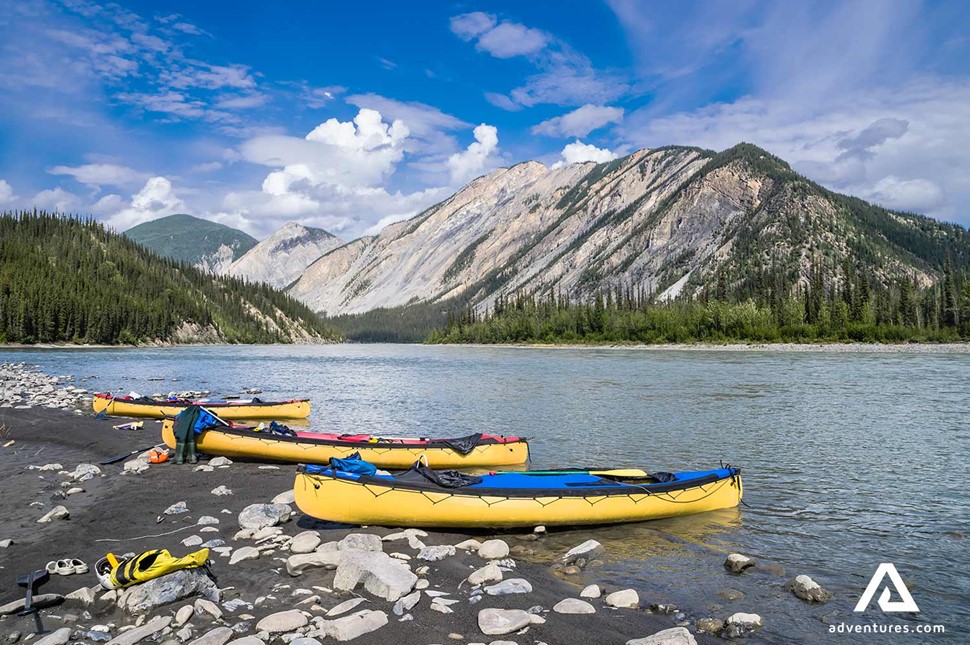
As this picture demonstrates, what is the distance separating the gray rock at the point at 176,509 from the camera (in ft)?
50.3

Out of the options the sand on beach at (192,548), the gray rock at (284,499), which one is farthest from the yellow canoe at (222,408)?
the gray rock at (284,499)

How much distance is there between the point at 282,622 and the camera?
9.02 meters

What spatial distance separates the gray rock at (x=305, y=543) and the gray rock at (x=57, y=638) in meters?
4.28

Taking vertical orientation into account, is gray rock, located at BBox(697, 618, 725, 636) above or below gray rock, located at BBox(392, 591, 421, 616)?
below

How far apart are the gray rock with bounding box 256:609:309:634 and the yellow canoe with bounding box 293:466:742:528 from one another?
15.9ft

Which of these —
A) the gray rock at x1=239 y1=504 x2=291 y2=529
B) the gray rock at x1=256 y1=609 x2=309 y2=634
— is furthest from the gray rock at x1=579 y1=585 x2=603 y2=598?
the gray rock at x1=239 y1=504 x2=291 y2=529

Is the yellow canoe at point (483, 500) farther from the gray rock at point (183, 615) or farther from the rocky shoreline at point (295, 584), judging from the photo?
the gray rock at point (183, 615)

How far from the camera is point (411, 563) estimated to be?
1209 cm

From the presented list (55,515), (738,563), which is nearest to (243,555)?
(55,515)

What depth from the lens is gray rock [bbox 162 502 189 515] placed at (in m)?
15.3

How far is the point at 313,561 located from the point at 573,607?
4936mm

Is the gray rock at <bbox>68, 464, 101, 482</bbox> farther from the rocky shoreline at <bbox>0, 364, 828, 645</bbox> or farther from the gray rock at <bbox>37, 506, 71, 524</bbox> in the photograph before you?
the gray rock at <bbox>37, 506, 71, 524</bbox>

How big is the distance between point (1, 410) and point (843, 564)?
3898 cm

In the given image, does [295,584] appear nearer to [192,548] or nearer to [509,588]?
[192,548]
